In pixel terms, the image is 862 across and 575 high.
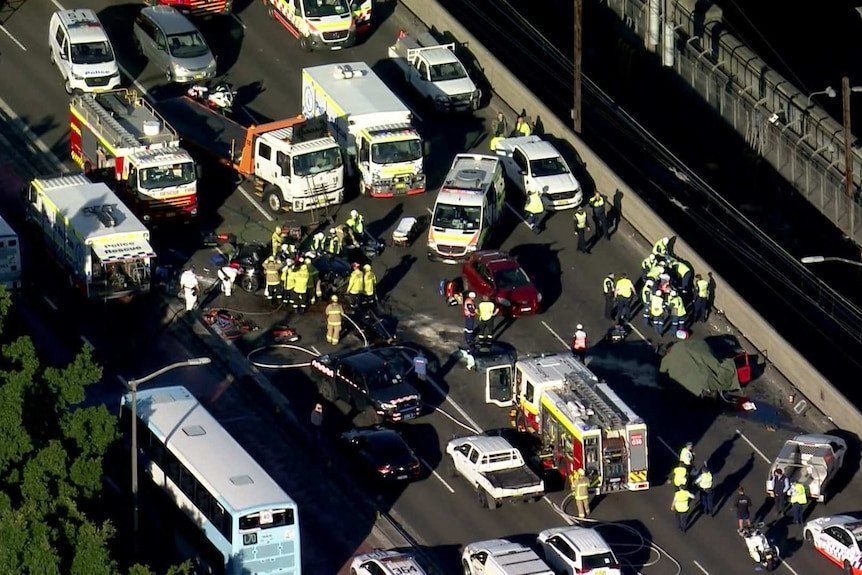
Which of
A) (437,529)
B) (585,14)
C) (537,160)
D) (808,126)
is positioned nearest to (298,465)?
(437,529)

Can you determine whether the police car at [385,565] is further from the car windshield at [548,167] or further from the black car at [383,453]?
the car windshield at [548,167]

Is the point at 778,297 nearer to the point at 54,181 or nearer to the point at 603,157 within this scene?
the point at 603,157

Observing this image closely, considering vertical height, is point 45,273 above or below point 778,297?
above

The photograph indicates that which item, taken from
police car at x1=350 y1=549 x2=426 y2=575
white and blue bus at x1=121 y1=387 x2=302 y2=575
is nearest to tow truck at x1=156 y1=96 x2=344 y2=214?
white and blue bus at x1=121 y1=387 x2=302 y2=575

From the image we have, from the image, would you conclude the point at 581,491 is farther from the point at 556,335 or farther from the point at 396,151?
the point at 396,151

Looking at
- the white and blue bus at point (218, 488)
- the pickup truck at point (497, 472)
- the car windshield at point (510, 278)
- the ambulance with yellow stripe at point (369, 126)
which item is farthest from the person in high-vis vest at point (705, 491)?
the ambulance with yellow stripe at point (369, 126)

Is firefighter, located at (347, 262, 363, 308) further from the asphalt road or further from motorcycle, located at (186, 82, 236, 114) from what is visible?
motorcycle, located at (186, 82, 236, 114)
